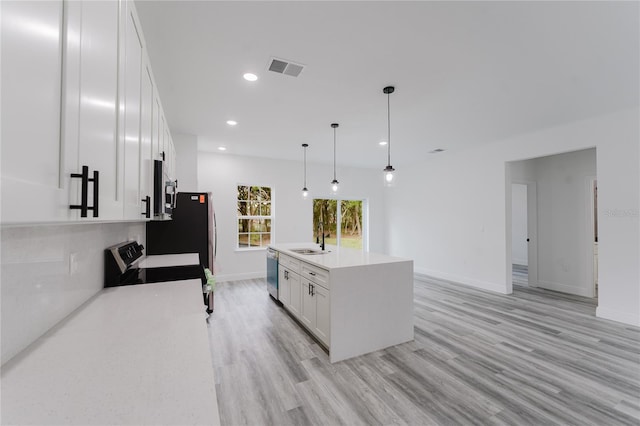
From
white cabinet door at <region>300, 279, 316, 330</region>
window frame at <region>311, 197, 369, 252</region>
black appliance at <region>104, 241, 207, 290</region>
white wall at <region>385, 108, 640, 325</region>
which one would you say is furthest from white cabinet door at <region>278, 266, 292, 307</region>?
white wall at <region>385, 108, 640, 325</region>

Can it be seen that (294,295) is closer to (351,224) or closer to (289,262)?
(289,262)

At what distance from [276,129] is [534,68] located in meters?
3.24

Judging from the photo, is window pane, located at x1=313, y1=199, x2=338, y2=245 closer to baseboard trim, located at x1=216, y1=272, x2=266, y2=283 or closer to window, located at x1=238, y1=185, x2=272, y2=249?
window, located at x1=238, y1=185, x2=272, y2=249

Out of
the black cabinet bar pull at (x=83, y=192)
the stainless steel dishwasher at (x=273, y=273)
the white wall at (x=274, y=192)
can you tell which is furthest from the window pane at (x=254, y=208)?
the black cabinet bar pull at (x=83, y=192)

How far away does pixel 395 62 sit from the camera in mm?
2449

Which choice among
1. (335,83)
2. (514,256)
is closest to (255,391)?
(335,83)

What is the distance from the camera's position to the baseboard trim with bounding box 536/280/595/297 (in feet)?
15.5

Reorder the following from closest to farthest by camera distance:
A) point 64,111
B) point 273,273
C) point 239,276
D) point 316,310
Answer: point 64,111 → point 316,310 → point 273,273 → point 239,276

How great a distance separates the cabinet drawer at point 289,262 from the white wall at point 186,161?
1957 millimetres

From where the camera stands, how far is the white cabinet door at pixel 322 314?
2664 mm

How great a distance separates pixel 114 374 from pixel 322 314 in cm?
216

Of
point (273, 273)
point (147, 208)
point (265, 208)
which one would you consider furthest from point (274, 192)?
point (147, 208)

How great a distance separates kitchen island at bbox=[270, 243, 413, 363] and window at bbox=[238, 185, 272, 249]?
323 cm

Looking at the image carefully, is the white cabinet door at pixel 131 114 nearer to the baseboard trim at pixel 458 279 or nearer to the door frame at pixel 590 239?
the baseboard trim at pixel 458 279
